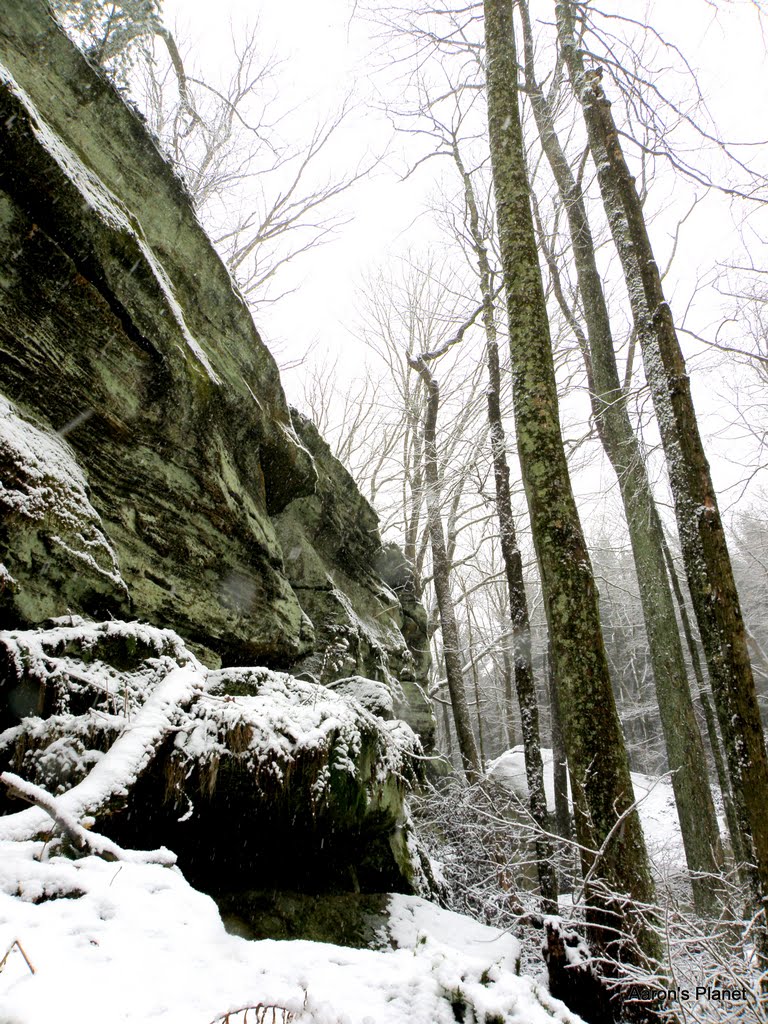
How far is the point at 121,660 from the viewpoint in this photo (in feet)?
12.4

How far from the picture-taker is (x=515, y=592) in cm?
868

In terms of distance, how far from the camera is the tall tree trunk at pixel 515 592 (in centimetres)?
705

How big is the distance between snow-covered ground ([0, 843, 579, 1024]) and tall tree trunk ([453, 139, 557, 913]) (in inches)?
170

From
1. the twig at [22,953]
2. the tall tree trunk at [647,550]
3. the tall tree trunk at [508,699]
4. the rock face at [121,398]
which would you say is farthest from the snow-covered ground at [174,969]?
the tall tree trunk at [508,699]

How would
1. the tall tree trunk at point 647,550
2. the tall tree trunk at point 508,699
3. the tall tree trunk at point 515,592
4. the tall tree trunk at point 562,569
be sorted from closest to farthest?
1. the tall tree trunk at point 562,569
2. the tall tree trunk at point 647,550
3. the tall tree trunk at point 515,592
4. the tall tree trunk at point 508,699

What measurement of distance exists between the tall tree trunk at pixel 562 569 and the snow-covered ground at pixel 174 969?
156 centimetres

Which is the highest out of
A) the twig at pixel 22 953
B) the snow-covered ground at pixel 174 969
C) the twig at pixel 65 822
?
the twig at pixel 65 822

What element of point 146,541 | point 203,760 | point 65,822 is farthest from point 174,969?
point 146,541

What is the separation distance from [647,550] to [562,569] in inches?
186

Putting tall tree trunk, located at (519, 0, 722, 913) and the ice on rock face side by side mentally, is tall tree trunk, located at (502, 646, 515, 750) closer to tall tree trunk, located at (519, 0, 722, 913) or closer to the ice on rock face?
tall tree trunk, located at (519, 0, 722, 913)

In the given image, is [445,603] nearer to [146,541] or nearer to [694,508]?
[694,508]

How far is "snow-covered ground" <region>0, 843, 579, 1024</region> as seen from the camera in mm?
1256

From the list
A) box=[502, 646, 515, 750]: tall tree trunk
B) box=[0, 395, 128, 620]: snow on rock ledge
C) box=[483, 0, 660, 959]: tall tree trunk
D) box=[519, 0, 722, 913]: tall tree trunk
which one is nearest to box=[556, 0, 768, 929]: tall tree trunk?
box=[483, 0, 660, 959]: tall tree trunk

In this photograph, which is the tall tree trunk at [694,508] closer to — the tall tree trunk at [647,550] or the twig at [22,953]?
the tall tree trunk at [647,550]
